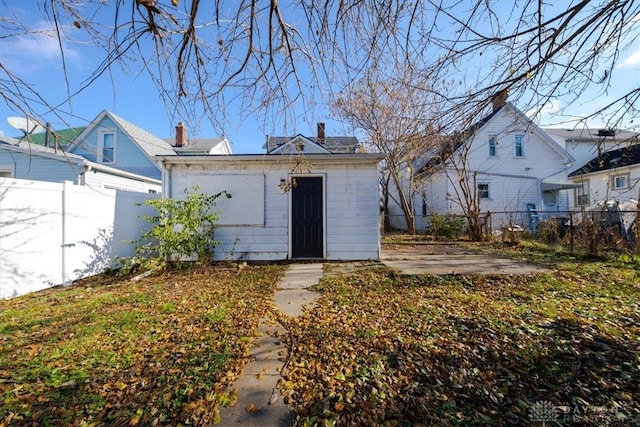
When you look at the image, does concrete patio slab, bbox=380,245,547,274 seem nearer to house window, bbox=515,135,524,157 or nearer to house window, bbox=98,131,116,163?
house window, bbox=515,135,524,157

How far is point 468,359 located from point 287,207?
5.32 m

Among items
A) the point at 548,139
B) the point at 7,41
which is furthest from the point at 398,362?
the point at 548,139

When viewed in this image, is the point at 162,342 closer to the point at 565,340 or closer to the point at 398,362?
the point at 398,362

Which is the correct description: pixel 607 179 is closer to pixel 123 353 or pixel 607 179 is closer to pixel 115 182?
pixel 123 353

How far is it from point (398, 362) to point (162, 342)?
2260 mm

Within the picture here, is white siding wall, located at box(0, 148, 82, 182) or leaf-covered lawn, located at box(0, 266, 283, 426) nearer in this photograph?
leaf-covered lawn, located at box(0, 266, 283, 426)

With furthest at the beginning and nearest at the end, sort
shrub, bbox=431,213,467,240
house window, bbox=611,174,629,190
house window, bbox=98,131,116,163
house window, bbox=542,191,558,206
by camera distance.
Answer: house window, bbox=542,191,558,206, house window, bbox=611,174,629,190, house window, bbox=98,131,116,163, shrub, bbox=431,213,467,240

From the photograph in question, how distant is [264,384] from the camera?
208 cm

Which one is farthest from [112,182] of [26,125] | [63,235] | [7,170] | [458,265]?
[458,265]

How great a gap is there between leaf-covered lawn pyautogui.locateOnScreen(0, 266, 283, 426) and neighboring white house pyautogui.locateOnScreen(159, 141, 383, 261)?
8.11 ft

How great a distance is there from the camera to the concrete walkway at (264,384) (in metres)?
1.72

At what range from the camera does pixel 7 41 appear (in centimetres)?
228

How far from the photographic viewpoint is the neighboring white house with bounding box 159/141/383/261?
22.8 ft

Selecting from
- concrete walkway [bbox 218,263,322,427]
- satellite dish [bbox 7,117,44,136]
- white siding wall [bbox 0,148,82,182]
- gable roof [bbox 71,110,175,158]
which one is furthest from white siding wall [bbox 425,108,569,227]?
white siding wall [bbox 0,148,82,182]
